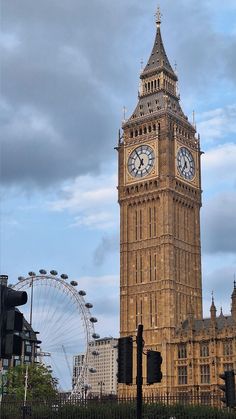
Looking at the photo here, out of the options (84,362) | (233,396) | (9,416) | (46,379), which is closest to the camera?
(233,396)

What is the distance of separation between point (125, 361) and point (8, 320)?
8.03 meters

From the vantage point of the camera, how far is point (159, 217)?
10556 cm

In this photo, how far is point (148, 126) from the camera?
111m

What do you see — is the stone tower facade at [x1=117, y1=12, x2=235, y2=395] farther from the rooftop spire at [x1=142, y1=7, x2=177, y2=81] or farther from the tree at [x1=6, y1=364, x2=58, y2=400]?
the tree at [x1=6, y1=364, x2=58, y2=400]

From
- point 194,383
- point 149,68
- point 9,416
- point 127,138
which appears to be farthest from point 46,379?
point 149,68

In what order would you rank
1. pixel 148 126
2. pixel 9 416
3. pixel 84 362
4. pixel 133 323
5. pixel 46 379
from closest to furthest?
pixel 9 416
pixel 46 379
pixel 84 362
pixel 133 323
pixel 148 126

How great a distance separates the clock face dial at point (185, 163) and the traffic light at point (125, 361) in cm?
Result: 9127

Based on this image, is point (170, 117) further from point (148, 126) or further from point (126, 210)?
point (126, 210)

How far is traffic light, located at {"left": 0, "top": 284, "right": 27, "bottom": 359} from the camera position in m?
11.1

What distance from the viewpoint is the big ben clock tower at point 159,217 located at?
102 metres

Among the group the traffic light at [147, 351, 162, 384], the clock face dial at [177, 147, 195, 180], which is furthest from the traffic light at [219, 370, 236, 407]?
the clock face dial at [177, 147, 195, 180]

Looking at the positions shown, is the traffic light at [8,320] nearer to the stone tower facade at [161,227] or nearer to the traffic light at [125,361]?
the traffic light at [125,361]

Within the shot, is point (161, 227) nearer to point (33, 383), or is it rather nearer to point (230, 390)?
point (33, 383)

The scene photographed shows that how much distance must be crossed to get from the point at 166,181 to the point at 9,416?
68.2 metres
